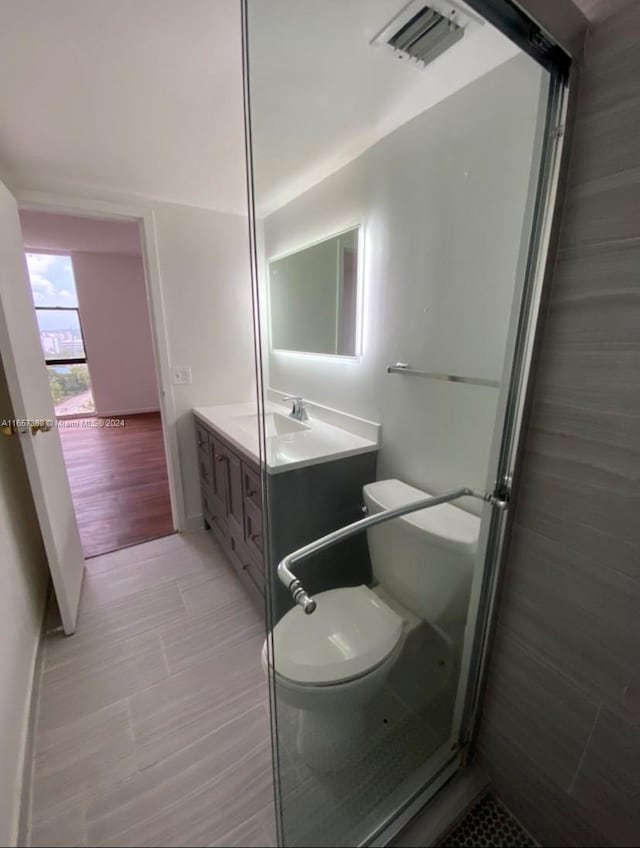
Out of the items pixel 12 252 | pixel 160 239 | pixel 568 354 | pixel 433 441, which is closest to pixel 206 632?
pixel 433 441

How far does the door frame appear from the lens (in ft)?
6.25

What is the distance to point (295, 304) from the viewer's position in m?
1.67

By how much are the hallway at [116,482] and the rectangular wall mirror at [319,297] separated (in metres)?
1.80

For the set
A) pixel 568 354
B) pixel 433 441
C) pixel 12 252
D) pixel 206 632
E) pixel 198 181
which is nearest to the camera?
pixel 568 354

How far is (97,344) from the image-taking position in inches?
210

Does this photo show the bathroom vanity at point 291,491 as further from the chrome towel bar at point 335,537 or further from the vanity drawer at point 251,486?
the chrome towel bar at point 335,537

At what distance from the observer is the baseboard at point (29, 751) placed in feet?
3.35

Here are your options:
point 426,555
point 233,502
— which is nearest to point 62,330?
point 233,502

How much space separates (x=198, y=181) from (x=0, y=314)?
1.20 meters

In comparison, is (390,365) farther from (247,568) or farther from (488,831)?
(488,831)

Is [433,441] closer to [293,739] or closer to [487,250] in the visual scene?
[487,250]

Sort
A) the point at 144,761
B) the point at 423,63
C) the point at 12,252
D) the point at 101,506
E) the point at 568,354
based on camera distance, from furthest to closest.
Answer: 1. the point at 101,506
2. the point at 12,252
3. the point at 144,761
4. the point at 423,63
5. the point at 568,354

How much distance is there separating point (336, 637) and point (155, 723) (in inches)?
31.2

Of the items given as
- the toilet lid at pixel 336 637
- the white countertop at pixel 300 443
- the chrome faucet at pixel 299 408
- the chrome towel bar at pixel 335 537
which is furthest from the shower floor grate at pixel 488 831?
the chrome faucet at pixel 299 408
